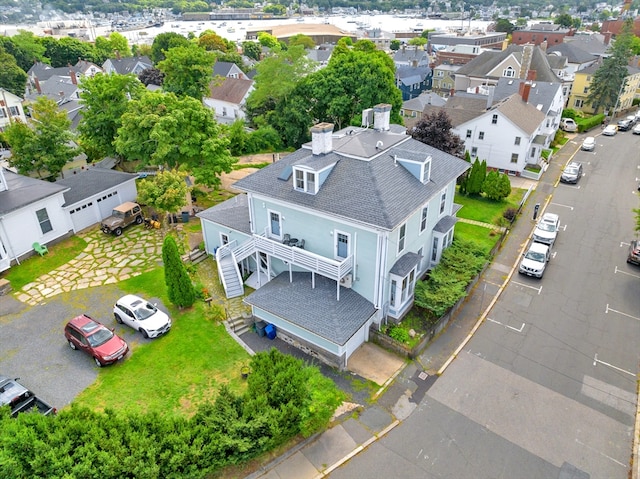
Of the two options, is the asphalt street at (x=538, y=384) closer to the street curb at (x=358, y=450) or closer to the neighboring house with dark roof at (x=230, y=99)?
A: the street curb at (x=358, y=450)

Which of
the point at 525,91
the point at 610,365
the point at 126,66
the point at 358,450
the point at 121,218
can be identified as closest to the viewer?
the point at 358,450

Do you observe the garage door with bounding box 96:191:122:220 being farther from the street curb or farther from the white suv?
the white suv

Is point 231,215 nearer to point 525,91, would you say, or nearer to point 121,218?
point 121,218

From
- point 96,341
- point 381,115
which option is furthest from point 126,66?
point 96,341

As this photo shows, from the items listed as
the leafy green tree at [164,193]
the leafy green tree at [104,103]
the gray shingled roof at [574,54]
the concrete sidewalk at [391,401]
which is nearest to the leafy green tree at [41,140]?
the leafy green tree at [104,103]

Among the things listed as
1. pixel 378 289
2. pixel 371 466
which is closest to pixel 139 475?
pixel 371 466

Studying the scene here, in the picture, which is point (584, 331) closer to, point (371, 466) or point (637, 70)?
point (371, 466)
